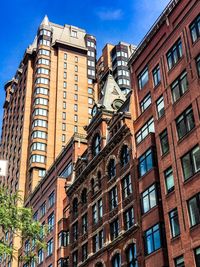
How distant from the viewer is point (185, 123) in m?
35.4

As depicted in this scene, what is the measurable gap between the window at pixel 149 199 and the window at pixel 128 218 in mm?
2172

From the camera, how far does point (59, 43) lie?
11788 centimetres

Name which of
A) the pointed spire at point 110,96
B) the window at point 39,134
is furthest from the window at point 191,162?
the window at point 39,134

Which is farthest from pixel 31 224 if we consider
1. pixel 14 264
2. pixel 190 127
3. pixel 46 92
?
pixel 46 92

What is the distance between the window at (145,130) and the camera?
41250mm

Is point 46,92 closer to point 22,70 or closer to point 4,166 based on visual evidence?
point 22,70

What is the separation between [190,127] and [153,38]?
40.0 ft

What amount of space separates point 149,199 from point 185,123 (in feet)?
23.9

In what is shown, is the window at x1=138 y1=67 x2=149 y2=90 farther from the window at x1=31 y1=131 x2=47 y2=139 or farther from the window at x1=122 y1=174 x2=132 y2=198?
the window at x1=31 y1=131 x2=47 y2=139

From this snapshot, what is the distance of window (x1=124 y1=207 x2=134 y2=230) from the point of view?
40.8m

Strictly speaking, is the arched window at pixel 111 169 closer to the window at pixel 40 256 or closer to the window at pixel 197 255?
the window at pixel 197 255

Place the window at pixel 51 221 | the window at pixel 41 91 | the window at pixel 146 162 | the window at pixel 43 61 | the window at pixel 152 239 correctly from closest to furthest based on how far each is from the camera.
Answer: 1. the window at pixel 152 239
2. the window at pixel 146 162
3. the window at pixel 51 221
4. the window at pixel 41 91
5. the window at pixel 43 61

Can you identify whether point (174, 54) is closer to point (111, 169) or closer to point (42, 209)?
point (111, 169)

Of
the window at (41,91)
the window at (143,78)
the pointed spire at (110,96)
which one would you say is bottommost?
the window at (143,78)
